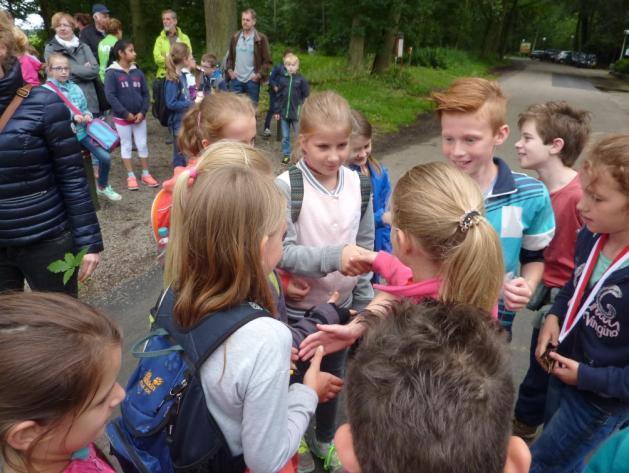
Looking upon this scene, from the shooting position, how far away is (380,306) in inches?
61.7

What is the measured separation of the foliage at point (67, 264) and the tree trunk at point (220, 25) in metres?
8.73

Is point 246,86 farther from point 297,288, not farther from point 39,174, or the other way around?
point 297,288

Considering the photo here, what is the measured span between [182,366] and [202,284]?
24cm

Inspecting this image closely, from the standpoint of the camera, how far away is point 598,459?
143cm

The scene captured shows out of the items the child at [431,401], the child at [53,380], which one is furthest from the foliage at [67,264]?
the child at [431,401]

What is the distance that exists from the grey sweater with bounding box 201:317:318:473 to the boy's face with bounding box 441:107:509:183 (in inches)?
54.5

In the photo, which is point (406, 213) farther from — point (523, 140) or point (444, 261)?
point (523, 140)

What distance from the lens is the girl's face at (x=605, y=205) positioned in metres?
1.80

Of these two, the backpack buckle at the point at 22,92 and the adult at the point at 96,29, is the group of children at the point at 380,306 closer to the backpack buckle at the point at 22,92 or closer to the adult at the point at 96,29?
the backpack buckle at the point at 22,92

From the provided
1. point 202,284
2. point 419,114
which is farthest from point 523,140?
point 419,114

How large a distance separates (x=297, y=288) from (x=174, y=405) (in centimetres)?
99

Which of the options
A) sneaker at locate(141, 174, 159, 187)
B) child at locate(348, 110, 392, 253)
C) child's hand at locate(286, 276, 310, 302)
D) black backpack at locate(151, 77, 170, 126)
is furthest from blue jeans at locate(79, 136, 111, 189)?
child's hand at locate(286, 276, 310, 302)

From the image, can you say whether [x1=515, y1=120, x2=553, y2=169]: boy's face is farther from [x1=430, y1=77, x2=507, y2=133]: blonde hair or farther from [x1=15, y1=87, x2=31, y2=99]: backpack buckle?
[x1=15, y1=87, x2=31, y2=99]: backpack buckle

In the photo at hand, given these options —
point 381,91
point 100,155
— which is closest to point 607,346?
point 100,155
